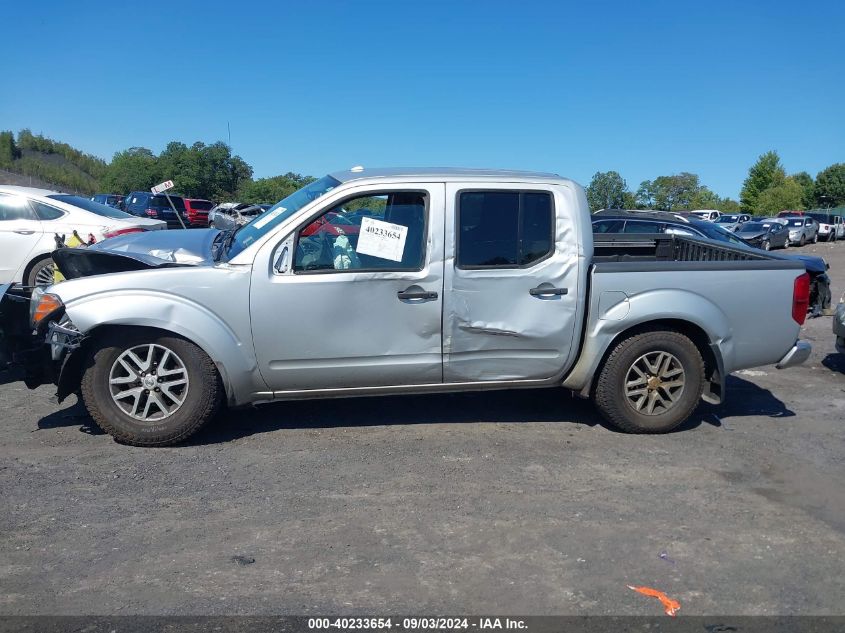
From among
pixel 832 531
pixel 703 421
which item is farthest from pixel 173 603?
pixel 703 421

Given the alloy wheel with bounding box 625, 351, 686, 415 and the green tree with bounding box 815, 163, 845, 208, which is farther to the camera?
the green tree with bounding box 815, 163, 845, 208

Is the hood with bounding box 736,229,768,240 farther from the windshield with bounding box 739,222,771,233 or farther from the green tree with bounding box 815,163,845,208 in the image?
the green tree with bounding box 815,163,845,208

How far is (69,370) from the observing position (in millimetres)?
4824

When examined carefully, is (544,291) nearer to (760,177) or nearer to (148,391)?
(148,391)

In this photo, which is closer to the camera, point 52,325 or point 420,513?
point 420,513

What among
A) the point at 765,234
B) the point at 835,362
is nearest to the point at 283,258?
the point at 835,362

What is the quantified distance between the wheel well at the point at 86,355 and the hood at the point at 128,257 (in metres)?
0.50

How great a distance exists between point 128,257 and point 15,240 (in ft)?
17.7

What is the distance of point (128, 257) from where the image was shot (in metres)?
5.13

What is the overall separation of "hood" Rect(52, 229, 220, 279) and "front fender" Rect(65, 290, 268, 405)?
1.25 feet

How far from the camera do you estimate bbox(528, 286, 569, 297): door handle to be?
16.8 ft

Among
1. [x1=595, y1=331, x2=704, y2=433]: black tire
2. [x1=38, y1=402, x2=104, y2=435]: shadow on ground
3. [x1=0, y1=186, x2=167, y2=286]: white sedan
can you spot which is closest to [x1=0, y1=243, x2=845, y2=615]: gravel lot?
[x1=38, y1=402, x2=104, y2=435]: shadow on ground

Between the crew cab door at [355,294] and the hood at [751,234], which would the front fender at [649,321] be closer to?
the crew cab door at [355,294]

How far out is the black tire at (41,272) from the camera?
30.8 ft
